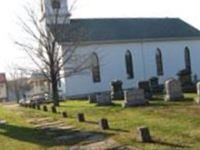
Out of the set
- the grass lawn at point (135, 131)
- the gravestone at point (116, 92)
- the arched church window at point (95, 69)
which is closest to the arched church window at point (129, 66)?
the arched church window at point (95, 69)

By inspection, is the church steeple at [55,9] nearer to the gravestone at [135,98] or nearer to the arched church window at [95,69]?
the arched church window at [95,69]

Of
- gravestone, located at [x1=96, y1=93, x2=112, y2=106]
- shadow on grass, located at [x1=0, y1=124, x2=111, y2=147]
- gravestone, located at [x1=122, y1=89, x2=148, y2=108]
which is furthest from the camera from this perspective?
A: gravestone, located at [x1=96, y1=93, x2=112, y2=106]

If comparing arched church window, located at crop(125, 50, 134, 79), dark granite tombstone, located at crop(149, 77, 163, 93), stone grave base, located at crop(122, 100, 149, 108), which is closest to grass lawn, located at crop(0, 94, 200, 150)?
stone grave base, located at crop(122, 100, 149, 108)

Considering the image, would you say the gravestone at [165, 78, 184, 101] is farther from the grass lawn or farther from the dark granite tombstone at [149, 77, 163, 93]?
the dark granite tombstone at [149, 77, 163, 93]

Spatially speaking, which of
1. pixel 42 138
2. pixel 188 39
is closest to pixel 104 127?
pixel 42 138

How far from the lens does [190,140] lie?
1301cm

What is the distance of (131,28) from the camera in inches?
2158

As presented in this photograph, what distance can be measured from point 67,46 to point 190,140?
32586mm

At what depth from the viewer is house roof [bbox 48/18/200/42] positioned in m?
51.5

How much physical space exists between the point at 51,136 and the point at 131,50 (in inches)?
1421

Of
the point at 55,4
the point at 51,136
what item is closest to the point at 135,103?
the point at 51,136

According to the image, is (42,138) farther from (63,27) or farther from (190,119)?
(63,27)

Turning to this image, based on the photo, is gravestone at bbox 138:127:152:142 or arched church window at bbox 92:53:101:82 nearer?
gravestone at bbox 138:127:152:142

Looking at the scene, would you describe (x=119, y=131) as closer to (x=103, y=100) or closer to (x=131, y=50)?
(x=103, y=100)
